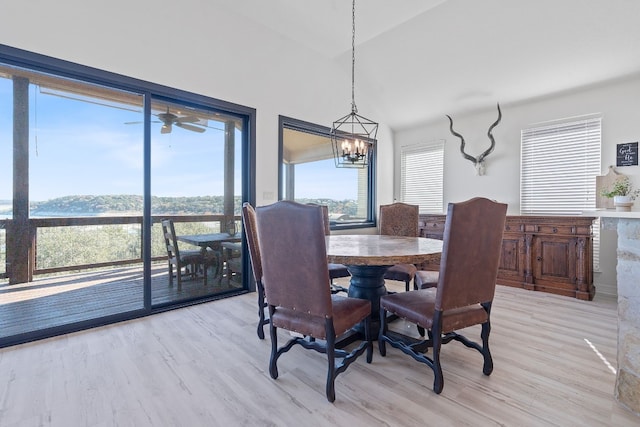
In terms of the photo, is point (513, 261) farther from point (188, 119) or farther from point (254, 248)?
A: point (188, 119)

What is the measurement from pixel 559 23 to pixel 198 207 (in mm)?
4362

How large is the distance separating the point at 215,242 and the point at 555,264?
4.15 meters

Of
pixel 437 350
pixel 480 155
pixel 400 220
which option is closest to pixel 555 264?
pixel 480 155

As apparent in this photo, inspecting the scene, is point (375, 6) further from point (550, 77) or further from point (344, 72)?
point (550, 77)

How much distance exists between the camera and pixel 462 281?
5.81 ft

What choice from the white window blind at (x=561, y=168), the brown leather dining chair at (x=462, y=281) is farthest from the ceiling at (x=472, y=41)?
the brown leather dining chair at (x=462, y=281)

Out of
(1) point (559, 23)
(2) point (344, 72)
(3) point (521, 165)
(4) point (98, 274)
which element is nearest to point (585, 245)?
(3) point (521, 165)

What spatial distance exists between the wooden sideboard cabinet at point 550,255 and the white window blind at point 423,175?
140 centimetres

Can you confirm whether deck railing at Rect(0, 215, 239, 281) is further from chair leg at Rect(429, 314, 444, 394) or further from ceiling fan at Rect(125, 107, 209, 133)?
chair leg at Rect(429, 314, 444, 394)

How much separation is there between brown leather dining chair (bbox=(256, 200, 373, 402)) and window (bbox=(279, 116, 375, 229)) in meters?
2.41

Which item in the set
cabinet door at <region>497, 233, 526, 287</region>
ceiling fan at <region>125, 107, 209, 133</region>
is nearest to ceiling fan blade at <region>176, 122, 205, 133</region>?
ceiling fan at <region>125, 107, 209, 133</region>

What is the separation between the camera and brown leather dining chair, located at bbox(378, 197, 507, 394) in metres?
1.71

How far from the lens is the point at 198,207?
3488mm

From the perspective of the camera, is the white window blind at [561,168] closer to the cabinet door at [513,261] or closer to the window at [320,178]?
the cabinet door at [513,261]
